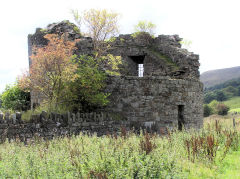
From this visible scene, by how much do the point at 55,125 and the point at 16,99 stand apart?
8773 mm

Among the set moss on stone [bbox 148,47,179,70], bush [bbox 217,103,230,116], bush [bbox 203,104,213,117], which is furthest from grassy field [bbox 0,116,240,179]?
bush [bbox 217,103,230,116]

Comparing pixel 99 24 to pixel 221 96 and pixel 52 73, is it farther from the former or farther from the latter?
pixel 221 96

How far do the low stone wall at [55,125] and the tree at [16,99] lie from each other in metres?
7.85

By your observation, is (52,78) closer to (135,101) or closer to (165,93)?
(135,101)

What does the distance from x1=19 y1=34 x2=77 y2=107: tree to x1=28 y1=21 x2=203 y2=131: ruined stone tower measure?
2.19 m

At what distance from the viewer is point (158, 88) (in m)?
13.1

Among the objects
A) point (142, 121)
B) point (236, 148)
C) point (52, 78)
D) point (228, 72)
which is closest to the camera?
point (236, 148)

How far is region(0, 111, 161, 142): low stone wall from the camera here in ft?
32.7

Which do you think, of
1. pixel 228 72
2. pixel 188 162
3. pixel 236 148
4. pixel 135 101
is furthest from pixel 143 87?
pixel 228 72

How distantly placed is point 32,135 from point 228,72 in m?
→ 175

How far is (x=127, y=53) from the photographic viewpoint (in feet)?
64.1

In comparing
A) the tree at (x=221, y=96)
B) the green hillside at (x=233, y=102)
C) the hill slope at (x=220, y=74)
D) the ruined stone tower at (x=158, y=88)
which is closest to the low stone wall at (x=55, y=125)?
the ruined stone tower at (x=158, y=88)

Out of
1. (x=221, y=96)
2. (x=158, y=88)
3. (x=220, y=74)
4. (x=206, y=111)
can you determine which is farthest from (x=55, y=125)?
(x=220, y=74)

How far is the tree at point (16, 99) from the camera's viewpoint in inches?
704
